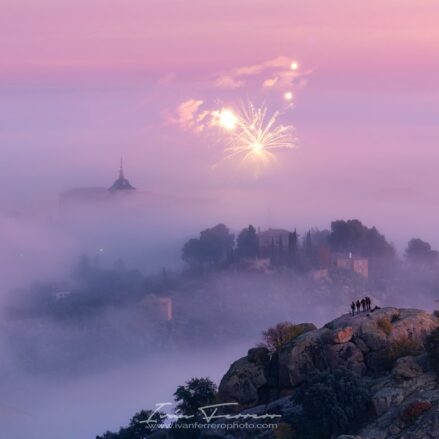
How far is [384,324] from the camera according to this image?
133500 millimetres

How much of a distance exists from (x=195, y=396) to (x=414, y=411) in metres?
38.0

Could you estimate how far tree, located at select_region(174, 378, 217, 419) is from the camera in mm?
141875

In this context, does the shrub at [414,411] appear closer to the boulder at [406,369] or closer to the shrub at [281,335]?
the boulder at [406,369]

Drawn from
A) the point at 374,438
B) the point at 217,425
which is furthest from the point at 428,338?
the point at 217,425

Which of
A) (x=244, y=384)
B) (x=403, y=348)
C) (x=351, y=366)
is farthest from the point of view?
(x=244, y=384)

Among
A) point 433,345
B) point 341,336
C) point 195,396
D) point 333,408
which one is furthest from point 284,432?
point 195,396

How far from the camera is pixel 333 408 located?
12050 cm

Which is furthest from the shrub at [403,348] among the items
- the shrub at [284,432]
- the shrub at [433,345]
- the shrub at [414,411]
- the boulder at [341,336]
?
the shrub at [284,432]

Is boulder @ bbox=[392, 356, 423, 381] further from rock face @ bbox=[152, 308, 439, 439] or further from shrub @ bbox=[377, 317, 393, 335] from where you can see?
shrub @ bbox=[377, 317, 393, 335]

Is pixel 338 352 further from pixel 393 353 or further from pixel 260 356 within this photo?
pixel 260 356

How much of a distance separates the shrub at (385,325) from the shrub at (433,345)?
703cm

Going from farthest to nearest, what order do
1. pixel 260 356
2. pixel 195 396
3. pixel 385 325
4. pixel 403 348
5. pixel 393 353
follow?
pixel 195 396 → pixel 260 356 → pixel 385 325 → pixel 403 348 → pixel 393 353

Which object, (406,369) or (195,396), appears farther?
(195,396)

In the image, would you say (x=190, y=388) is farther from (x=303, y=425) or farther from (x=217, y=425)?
(x=303, y=425)
